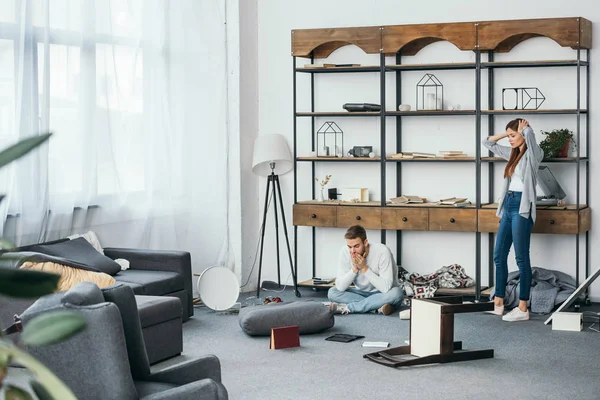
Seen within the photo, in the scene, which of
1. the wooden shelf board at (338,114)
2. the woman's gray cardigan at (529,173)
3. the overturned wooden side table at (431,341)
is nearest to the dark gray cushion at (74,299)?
the overturned wooden side table at (431,341)

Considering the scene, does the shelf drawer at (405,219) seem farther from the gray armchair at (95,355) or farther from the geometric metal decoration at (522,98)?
the gray armchair at (95,355)

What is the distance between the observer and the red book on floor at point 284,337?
5.62 metres

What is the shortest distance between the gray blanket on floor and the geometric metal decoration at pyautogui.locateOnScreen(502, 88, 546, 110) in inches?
56.6

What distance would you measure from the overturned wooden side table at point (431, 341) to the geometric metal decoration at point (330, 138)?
288 cm

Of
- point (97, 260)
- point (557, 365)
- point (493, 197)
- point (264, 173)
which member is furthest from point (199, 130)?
point (557, 365)

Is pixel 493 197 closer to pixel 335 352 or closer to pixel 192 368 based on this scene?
pixel 335 352

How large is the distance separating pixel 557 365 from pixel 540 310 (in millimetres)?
1587

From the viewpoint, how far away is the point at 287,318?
19.5ft

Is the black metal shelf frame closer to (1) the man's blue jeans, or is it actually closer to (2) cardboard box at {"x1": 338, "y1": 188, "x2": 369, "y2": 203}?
(2) cardboard box at {"x1": 338, "y1": 188, "x2": 369, "y2": 203}

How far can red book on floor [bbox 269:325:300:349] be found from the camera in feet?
18.5

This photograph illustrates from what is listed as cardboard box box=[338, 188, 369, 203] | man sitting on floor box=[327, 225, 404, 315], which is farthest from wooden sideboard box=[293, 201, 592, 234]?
man sitting on floor box=[327, 225, 404, 315]

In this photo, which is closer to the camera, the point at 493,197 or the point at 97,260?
the point at 97,260

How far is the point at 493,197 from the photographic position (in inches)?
294

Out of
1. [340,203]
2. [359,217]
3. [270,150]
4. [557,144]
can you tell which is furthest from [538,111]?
[270,150]
